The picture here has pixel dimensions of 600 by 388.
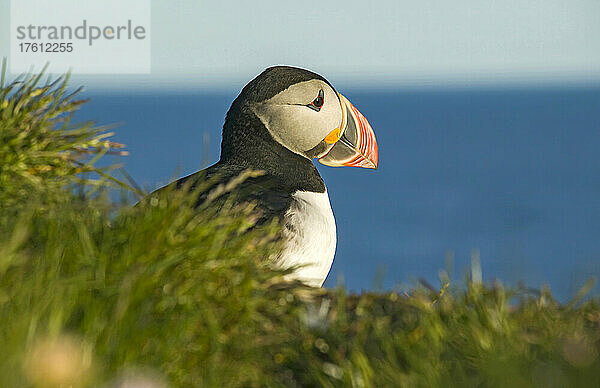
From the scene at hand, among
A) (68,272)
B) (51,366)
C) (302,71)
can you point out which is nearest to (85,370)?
(51,366)

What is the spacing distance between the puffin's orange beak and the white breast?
2.02 feet

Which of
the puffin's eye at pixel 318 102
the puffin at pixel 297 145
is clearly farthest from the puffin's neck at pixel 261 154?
the puffin's eye at pixel 318 102

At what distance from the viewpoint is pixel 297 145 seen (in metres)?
5.55

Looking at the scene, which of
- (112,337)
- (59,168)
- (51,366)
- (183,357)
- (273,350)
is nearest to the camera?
(51,366)

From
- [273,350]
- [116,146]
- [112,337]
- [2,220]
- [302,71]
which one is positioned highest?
[302,71]

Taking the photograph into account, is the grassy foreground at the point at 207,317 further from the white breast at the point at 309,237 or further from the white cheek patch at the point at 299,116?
the white cheek patch at the point at 299,116

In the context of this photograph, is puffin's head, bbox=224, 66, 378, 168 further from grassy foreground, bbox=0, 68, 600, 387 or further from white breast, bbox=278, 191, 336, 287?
grassy foreground, bbox=0, 68, 600, 387

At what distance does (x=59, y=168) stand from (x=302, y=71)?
6.11 ft

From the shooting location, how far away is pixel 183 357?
3246 millimetres

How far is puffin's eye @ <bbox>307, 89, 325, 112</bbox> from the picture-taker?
557 centimetres

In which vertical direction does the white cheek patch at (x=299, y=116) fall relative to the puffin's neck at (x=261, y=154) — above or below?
above

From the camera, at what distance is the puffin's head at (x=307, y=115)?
5410 mm

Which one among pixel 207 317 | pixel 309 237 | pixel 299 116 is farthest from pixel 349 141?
pixel 207 317

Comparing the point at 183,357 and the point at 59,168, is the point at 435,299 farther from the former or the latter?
the point at 59,168
